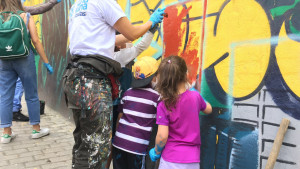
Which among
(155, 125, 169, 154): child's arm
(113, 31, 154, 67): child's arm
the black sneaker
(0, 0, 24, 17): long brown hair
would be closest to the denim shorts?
(155, 125, 169, 154): child's arm

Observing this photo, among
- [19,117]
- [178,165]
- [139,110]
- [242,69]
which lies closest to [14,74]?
[19,117]

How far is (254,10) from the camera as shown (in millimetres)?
1883

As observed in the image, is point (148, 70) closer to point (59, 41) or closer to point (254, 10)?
point (254, 10)

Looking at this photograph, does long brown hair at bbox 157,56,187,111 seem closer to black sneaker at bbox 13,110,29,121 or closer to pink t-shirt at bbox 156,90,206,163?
pink t-shirt at bbox 156,90,206,163

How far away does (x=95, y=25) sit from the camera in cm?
201

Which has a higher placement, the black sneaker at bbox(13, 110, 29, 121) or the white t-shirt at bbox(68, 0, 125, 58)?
the white t-shirt at bbox(68, 0, 125, 58)

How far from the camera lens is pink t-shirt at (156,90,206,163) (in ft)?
5.99

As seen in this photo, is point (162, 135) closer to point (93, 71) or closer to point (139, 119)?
point (139, 119)

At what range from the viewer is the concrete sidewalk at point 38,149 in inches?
118

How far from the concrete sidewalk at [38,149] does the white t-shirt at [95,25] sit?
1606 mm

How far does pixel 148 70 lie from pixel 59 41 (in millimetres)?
3481

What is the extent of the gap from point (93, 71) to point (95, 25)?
0.35m

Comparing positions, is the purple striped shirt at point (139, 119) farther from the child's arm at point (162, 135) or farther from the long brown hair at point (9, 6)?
the long brown hair at point (9, 6)

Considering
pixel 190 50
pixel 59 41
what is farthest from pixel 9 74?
pixel 190 50
